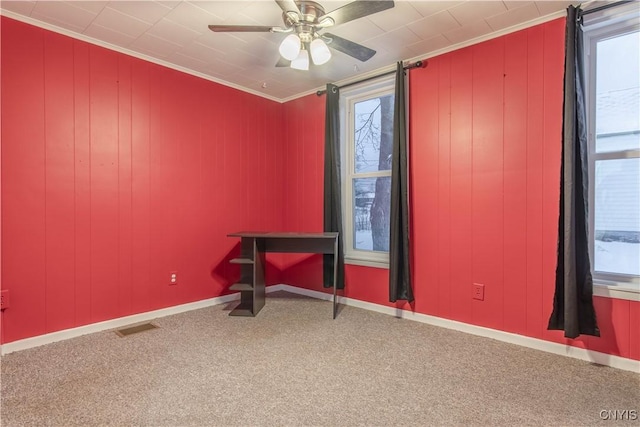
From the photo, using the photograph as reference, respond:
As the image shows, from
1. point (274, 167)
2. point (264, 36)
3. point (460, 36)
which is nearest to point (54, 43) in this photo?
point (264, 36)

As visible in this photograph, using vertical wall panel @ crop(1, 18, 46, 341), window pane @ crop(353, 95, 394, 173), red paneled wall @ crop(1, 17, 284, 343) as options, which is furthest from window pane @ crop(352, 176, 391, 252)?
vertical wall panel @ crop(1, 18, 46, 341)

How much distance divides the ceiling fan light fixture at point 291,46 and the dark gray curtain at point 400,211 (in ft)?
4.44

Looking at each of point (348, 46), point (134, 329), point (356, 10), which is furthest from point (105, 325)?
point (356, 10)

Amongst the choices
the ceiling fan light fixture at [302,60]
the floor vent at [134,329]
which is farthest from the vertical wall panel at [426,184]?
the floor vent at [134,329]

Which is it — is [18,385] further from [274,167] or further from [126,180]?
[274,167]

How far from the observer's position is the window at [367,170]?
3.60m

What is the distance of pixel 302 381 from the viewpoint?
2.05m

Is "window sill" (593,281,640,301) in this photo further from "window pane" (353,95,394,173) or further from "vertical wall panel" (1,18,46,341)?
"vertical wall panel" (1,18,46,341)

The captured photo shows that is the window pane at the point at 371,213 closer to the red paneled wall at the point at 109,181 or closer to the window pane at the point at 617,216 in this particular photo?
the red paneled wall at the point at 109,181

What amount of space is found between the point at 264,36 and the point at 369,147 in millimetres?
1583

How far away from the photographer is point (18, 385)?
198 centimetres

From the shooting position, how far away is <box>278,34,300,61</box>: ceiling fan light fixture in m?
2.12

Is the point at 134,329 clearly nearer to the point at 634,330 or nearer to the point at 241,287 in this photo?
the point at 241,287

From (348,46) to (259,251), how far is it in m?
2.12
